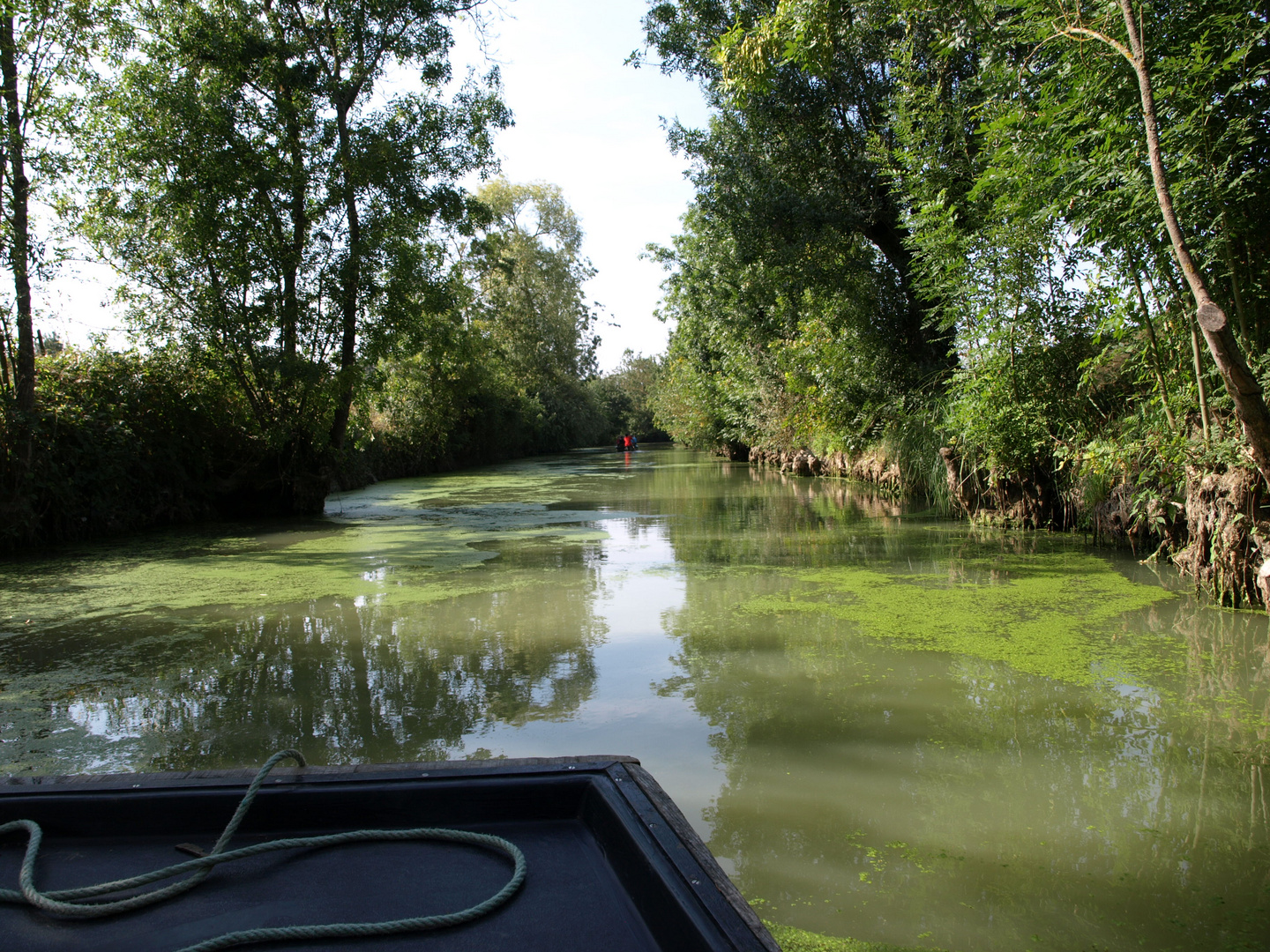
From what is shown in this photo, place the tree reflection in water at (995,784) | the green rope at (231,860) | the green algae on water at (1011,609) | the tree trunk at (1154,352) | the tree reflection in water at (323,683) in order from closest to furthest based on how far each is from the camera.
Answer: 1. the green rope at (231,860)
2. the tree reflection in water at (995,784)
3. the tree reflection in water at (323,683)
4. the green algae on water at (1011,609)
5. the tree trunk at (1154,352)

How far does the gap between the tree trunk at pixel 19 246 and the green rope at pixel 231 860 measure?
8.77 m

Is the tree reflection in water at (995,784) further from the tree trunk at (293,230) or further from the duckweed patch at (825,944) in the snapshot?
the tree trunk at (293,230)

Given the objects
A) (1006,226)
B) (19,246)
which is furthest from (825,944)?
(19,246)

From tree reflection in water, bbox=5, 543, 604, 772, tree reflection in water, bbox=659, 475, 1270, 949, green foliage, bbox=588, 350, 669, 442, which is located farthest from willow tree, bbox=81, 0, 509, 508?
green foliage, bbox=588, 350, 669, 442

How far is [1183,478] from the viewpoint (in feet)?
15.1

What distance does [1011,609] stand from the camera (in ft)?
15.5

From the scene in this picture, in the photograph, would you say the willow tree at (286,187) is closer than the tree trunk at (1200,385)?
No

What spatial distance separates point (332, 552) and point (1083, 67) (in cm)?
705

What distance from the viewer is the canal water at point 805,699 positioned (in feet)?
6.70

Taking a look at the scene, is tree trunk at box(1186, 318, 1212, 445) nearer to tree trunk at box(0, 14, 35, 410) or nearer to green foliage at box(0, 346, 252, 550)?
green foliage at box(0, 346, 252, 550)

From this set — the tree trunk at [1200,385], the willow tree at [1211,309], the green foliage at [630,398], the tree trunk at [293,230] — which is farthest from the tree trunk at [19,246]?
the green foliage at [630,398]

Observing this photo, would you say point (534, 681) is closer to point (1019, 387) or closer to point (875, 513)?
point (1019, 387)

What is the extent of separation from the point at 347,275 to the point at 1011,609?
32.7 feet

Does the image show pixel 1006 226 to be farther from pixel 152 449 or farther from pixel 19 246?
pixel 152 449
